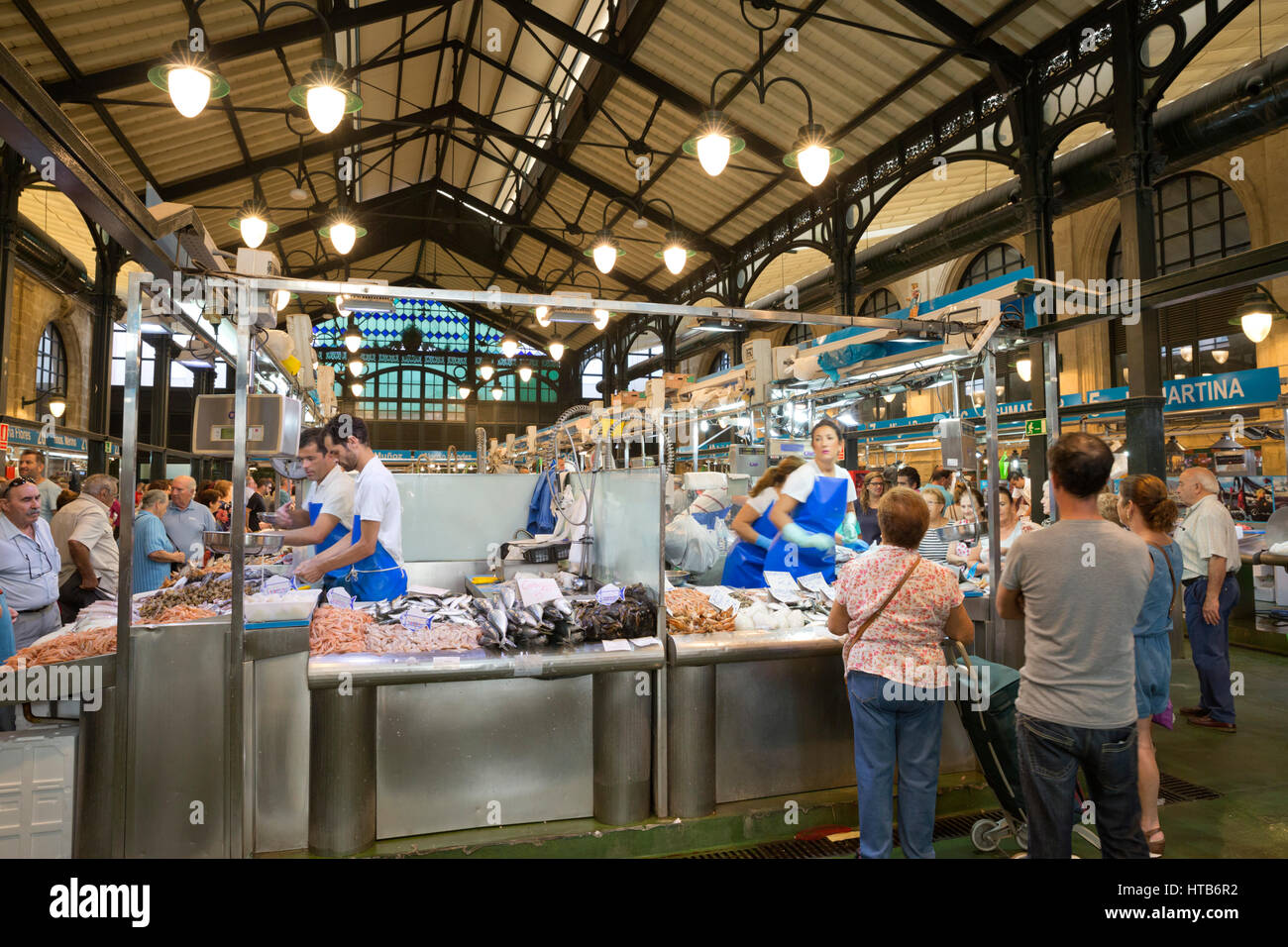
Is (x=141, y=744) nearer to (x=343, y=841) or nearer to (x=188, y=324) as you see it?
(x=343, y=841)

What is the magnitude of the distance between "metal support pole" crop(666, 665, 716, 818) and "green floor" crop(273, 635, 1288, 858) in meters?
0.09

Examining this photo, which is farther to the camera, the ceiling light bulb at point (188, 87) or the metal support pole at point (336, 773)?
the ceiling light bulb at point (188, 87)

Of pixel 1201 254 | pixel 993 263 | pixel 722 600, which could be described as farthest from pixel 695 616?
pixel 993 263

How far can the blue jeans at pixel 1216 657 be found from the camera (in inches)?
213

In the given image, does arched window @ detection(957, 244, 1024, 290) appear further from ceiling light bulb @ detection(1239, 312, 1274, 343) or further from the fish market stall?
the fish market stall

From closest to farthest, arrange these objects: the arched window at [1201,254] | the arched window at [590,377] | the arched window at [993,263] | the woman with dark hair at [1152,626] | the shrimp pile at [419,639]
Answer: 1. the woman with dark hair at [1152,626]
2. the shrimp pile at [419,639]
3. the arched window at [1201,254]
4. the arched window at [993,263]
5. the arched window at [590,377]

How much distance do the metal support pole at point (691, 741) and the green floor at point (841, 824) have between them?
9 centimetres

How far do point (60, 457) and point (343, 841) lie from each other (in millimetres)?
12120

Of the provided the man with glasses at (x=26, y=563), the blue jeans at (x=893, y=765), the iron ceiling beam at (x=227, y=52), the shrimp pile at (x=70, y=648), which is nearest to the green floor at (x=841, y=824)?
the blue jeans at (x=893, y=765)

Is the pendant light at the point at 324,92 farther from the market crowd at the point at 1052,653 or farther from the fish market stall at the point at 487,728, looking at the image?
the market crowd at the point at 1052,653

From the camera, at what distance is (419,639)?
3570 mm

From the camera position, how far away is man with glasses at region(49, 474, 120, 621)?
5.14 metres

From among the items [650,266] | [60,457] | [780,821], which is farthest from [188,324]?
[650,266]

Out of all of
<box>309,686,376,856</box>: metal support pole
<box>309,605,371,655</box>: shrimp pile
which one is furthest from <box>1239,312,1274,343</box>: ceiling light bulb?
<box>309,686,376,856</box>: metal support pole
